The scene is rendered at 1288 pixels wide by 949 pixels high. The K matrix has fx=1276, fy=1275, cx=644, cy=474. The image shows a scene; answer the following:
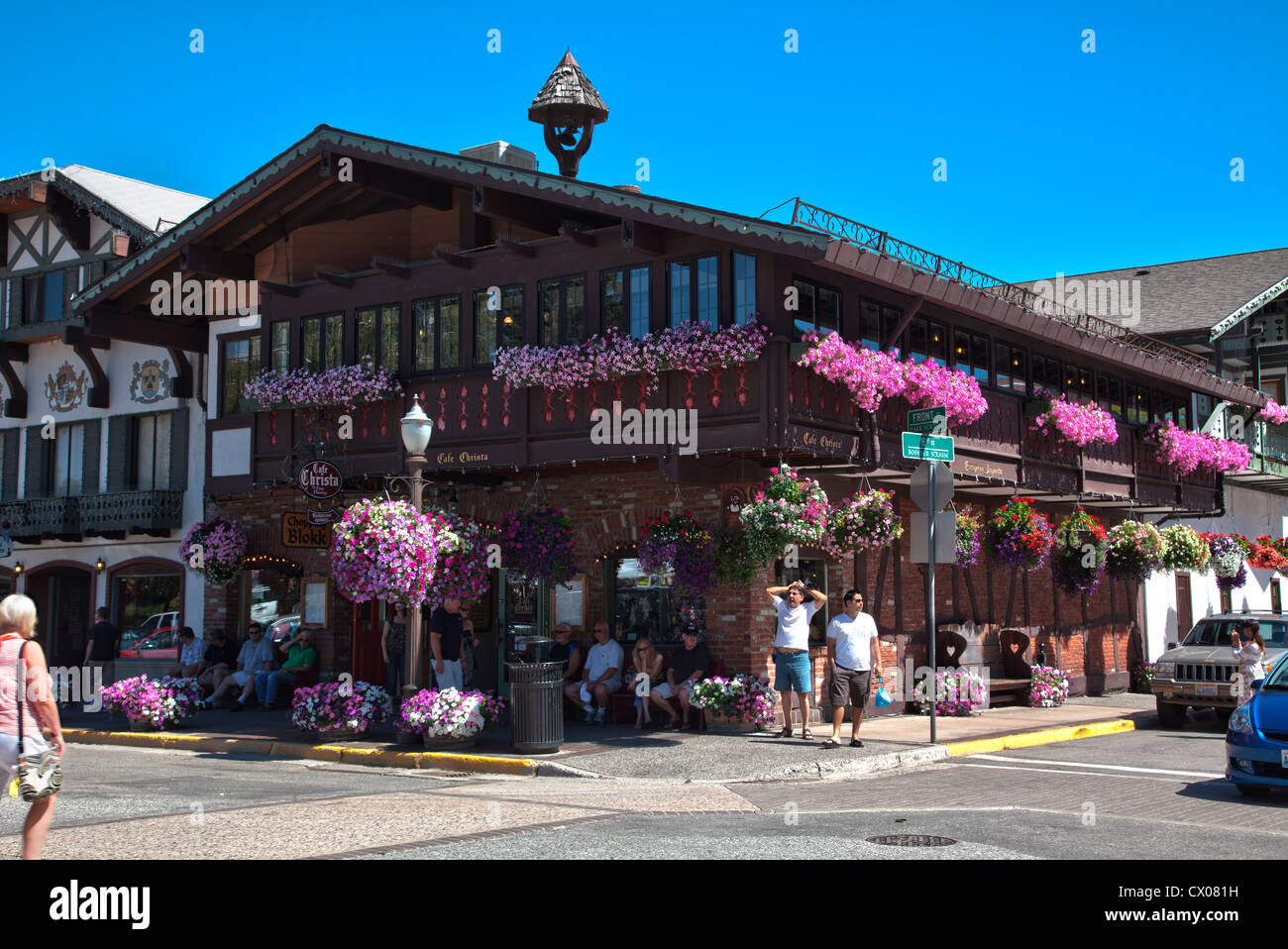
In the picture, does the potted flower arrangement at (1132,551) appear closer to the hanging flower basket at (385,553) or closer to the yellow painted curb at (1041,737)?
the yellow painted curb at (1041,737)

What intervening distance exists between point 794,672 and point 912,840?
638 centimetres

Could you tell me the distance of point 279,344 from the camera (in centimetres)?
2125

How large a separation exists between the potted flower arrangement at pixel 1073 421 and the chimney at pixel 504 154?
9452mm

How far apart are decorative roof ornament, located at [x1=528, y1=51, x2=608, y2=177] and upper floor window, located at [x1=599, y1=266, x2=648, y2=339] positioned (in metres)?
3.64

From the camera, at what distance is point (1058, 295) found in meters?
32.5

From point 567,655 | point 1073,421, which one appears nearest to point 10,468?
point 567,655

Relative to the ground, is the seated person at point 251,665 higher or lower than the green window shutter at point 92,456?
lower

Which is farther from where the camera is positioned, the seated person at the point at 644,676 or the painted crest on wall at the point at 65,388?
the painted crest on wall at the point at 65,388

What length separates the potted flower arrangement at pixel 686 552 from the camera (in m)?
15.9

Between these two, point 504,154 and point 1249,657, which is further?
A: point 504,154

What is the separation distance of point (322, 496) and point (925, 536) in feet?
28.7

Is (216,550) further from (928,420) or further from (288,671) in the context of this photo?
(928,420)

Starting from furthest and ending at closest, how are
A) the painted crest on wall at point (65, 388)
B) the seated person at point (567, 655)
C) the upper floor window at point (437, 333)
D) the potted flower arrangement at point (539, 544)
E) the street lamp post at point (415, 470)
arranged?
the painted crest on wall at point (65, 388) → the upper floor window at point (437, 333) → the seated person at point (567, 655) → the potted flower arrangement at point (539, 544) → the street lamp post at point (415, 470)

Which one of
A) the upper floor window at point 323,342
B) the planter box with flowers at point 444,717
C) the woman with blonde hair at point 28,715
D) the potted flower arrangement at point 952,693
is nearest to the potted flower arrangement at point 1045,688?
the potted flower arrangement at point 952,693
